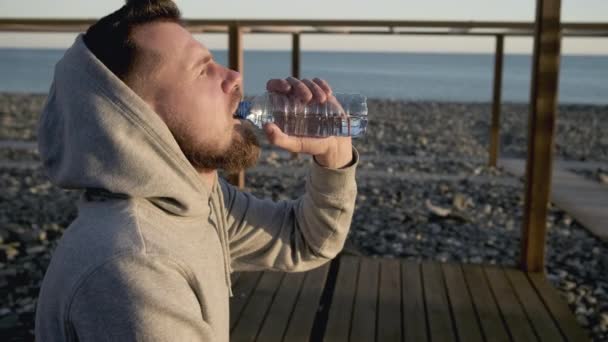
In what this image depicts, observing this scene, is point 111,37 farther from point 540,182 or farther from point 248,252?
point 540,182

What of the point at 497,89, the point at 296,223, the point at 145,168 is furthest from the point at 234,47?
the point at 497,89

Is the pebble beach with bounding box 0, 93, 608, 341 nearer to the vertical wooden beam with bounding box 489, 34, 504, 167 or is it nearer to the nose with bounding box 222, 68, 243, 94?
the vertical wooden beam with bounding box 489, 34, 504, 167

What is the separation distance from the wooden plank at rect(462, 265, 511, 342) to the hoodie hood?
1.92 metres

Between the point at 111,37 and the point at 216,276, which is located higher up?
the point at 111,37

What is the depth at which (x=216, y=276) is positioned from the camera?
1.58 m

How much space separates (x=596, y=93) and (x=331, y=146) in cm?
3969

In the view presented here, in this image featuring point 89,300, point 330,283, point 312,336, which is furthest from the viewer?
point 330,283

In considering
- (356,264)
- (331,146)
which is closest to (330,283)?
(356,264)

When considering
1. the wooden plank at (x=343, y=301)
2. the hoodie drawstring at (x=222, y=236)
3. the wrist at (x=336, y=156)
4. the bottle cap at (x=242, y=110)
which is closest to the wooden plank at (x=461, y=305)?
the wooden plank at (x=343, y=301)

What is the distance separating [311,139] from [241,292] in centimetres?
173

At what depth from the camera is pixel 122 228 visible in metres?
1.29

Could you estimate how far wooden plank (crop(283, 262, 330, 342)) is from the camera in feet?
9.41

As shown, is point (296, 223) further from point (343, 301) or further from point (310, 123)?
point (343, 301)

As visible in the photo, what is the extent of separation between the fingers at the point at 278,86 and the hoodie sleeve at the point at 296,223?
0.30 meters
